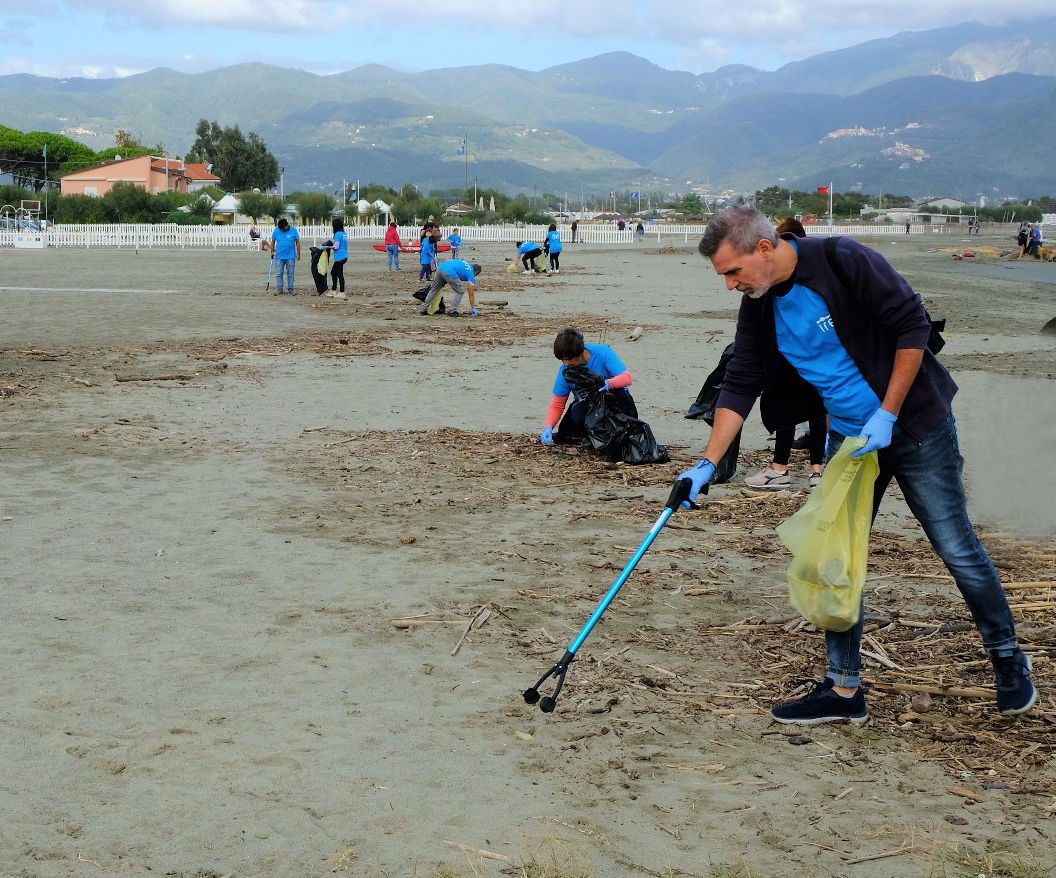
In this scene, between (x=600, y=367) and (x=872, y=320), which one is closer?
(x=872, y=320)

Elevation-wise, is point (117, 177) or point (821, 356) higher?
point (117, 177)

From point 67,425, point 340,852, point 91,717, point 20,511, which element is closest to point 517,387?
point 67,425

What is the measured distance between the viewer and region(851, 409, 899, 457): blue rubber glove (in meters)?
4.14

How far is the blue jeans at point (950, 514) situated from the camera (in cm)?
429

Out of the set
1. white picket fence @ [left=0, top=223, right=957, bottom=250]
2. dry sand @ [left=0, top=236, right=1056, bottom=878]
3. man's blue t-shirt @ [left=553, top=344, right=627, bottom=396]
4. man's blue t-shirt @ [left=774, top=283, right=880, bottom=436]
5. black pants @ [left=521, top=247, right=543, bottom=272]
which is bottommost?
dry sand @ [left=0, top=236, right=1056, bottom=878]

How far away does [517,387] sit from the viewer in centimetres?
1337

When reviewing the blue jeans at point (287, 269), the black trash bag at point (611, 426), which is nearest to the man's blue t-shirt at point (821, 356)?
the black trash bag at point (611, 426)

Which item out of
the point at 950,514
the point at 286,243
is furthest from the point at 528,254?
the point at 950,514

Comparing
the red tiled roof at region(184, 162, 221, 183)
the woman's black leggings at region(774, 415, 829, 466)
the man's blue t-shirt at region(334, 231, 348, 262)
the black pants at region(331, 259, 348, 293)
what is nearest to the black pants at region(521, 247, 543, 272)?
the black pants at region(331, 259, 348, 293)

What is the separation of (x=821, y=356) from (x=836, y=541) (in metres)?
0.64

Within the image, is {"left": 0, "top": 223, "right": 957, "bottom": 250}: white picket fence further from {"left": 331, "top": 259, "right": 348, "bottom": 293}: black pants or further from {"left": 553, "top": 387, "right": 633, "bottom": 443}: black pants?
{"left": 553, "top": 387, "right": 633, "bottom": 443}: black pants

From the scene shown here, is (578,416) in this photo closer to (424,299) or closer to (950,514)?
(950,514)

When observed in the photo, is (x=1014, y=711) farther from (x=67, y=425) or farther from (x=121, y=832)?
(x=67, y=425)

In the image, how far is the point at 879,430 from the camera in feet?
13.6
